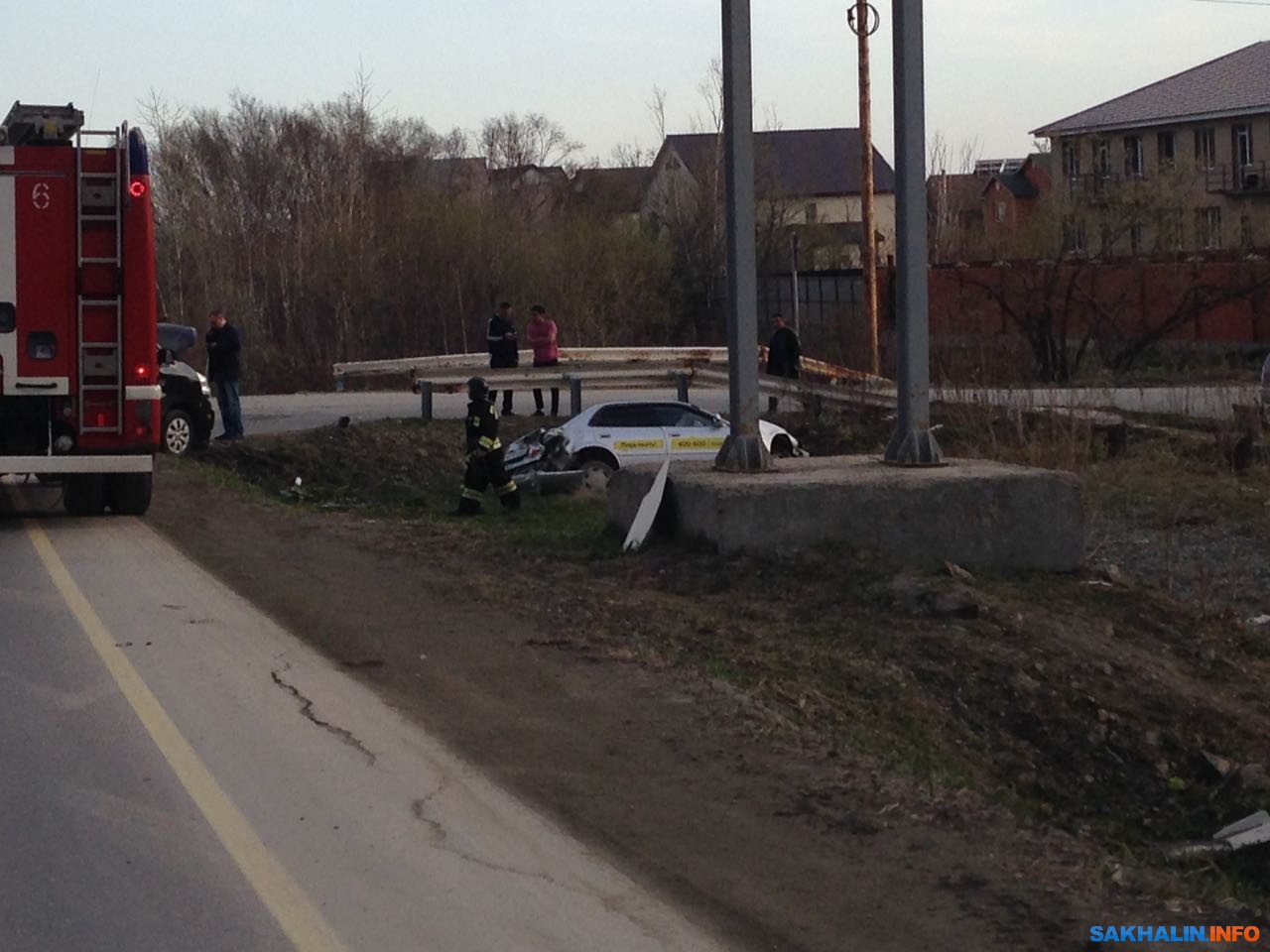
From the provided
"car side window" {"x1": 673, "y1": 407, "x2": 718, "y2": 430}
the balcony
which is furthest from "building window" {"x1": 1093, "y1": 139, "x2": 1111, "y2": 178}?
"car side window" {"x1": 673, "y1": 407, "x2": 718, "y2": 430}

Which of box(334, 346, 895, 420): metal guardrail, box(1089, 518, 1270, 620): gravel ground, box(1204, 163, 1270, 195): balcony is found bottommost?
box(1089, 518, 1270, 620): gravel ground

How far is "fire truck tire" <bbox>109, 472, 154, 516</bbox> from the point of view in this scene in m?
15.6

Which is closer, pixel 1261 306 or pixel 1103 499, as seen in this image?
pixel 1103 499

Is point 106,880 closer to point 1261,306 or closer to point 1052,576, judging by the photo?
point 1052,576

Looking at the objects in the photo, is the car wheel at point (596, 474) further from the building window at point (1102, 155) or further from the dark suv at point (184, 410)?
the building window at point (1102, 155)

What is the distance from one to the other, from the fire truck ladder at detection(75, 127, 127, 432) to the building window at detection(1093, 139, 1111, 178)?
47.5 m

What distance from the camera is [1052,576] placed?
11664mm

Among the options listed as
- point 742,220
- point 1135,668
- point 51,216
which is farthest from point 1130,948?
point 51,216

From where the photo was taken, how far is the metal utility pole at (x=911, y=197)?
12.2 meters

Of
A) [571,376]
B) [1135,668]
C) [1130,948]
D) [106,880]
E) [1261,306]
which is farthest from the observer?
[1261,306]

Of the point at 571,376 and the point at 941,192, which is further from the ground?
the point at 941,192

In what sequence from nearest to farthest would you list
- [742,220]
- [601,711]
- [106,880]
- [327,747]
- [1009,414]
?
[106,880], [327,747], [601,711], [742,220], [1009,414]

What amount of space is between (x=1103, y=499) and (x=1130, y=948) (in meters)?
12.0

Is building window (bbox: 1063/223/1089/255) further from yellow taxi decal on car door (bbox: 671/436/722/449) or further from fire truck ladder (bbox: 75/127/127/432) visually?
fire truck ladder (bbox: 75/127/127/432)
